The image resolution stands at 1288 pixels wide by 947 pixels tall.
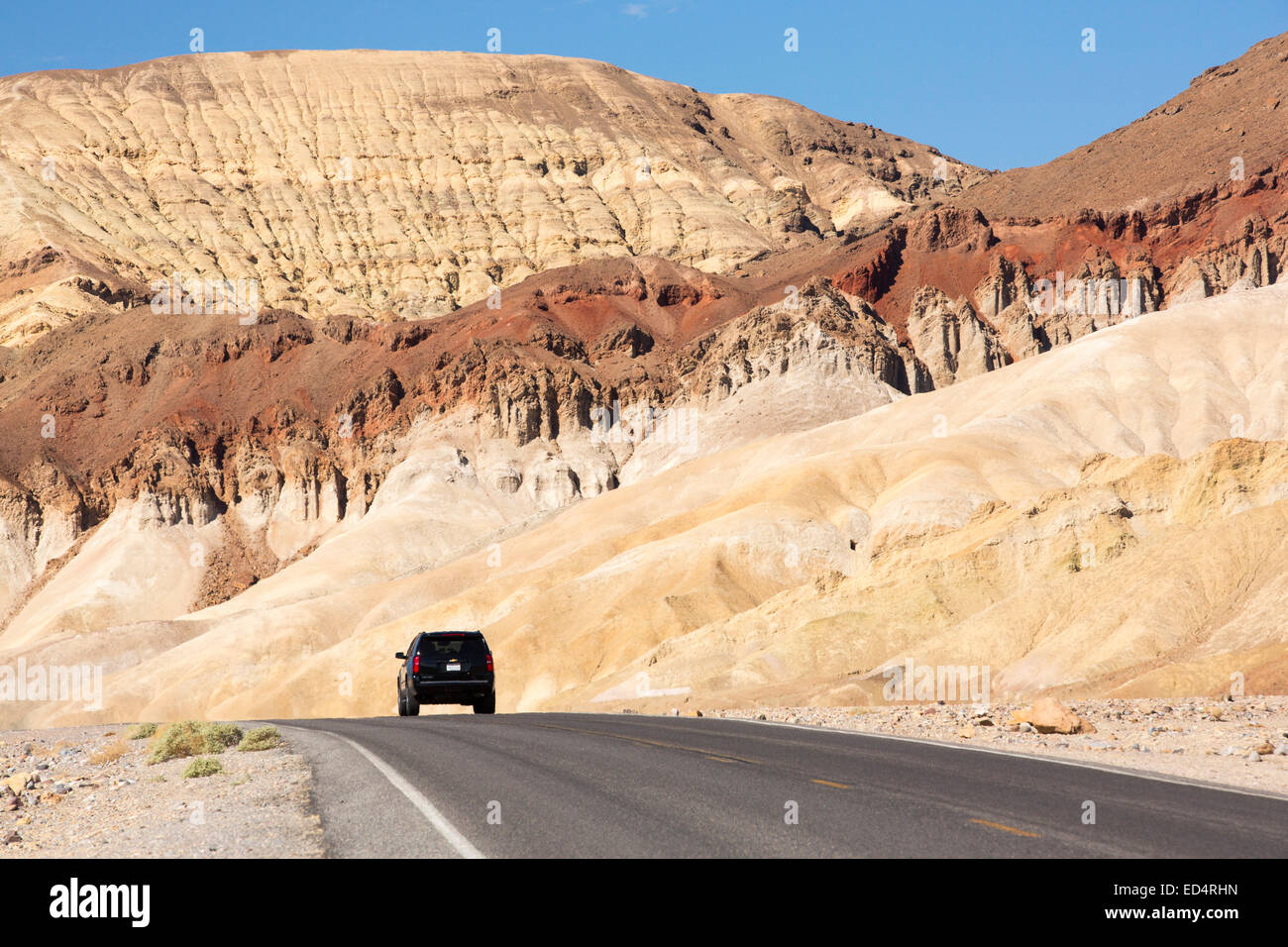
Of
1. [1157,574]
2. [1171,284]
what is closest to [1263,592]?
[1157,574]

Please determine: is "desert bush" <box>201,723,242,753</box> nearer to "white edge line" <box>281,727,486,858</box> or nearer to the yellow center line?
"white edge line" <box>281,727,486,858</box>

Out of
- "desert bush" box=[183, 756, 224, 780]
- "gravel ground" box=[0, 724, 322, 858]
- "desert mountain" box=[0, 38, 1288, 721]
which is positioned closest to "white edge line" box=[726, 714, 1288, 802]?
"gravel ground" box=[0, 724, 322, 858]

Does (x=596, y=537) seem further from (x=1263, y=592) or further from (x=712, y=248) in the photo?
(x=712, y=248)

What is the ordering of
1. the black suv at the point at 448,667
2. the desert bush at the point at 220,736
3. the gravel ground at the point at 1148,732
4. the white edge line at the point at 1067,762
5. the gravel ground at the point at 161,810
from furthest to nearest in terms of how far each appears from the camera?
1. the black suv at the point at 448,667
2. the desert bush at the point at 220,736
3. the gravel ground at the point at 1148,732
4. the white edge line at the point at 1067,762
5. the gravel ground at the point at 161,810

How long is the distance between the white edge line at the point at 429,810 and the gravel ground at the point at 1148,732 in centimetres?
841

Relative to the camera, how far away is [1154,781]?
13250 millimetres

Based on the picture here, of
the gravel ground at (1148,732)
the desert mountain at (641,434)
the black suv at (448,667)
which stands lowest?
the gravel ground at (1148,732)

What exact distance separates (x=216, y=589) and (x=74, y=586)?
12.8 metres

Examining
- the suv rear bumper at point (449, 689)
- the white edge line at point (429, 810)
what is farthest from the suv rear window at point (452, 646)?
the white edge line at point (429, 810)

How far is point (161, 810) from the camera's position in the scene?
1285 centimetres

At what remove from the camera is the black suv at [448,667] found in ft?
85.5

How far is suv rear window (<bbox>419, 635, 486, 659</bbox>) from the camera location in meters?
26.1

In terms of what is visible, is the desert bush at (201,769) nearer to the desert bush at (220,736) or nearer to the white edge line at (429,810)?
the white edge line at (429,810)

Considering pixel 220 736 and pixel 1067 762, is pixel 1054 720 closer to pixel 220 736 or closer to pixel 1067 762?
pixel 1067 762
